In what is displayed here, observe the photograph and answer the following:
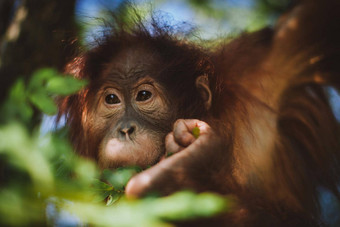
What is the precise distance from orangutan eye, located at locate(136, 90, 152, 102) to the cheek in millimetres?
484

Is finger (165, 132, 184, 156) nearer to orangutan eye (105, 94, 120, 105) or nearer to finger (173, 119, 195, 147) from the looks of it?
finger (173, 119, 195, 147)

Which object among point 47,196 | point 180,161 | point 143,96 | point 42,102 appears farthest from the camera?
point 143,96

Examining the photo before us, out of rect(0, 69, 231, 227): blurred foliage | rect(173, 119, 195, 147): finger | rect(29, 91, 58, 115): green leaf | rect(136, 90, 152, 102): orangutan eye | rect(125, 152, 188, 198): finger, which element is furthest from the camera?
rect(136, 90, 152, 102): orangutan eye

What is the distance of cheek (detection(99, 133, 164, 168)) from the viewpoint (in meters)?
2.54

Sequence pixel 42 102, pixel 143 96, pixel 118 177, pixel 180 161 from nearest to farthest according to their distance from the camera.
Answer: pixel 42 102, pixel 118 177, pixel 180 161, pixel 143 96

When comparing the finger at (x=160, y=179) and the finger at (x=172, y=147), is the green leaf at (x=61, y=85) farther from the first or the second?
the finger at (x=172, y=147)

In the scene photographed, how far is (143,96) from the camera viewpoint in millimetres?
3203

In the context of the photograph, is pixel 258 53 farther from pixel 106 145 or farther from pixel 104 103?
pixel 106 145

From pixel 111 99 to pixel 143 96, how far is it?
30cm

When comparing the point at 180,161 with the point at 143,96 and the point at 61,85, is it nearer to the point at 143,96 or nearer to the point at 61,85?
the point at 61,85

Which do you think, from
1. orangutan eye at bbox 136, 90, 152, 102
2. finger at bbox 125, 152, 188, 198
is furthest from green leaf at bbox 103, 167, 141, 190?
orangutan eye at bbox 136, 90, 152, 102

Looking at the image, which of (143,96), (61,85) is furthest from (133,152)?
(61,85)

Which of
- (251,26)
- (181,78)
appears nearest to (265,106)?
(181,78)

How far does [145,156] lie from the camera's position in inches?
103
